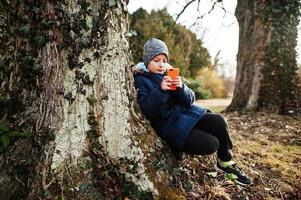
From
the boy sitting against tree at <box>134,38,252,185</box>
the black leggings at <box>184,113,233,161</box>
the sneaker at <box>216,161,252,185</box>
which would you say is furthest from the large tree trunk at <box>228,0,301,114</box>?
the boy sitting against tree at <box>134,38,252,185</box>

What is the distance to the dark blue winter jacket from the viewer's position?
321 centimetres

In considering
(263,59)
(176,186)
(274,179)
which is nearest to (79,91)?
(176,186)

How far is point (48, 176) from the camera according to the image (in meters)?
2.79

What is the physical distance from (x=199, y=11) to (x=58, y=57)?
955cm

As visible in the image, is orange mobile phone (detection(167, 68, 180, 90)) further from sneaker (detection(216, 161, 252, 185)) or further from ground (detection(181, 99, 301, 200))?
sneaker (detection(216, 161, 252, 185))

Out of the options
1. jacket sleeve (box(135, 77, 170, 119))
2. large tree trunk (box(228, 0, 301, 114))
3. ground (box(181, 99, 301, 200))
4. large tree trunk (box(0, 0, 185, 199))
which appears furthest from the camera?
large tree trunk (box(228, 0, 301, 114))

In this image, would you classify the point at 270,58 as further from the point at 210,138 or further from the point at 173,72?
the point at 173,72

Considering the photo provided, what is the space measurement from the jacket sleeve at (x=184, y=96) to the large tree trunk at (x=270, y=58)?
6840mm

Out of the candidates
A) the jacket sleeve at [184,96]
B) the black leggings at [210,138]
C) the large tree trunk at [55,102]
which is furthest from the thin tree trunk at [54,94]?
the black leggings at [210,138]

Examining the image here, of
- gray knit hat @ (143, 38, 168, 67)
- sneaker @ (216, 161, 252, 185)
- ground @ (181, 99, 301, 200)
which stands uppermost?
gray knit hat @ (143, 38, 168, 67)

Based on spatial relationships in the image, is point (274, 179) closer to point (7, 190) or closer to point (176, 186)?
point (176, 186)

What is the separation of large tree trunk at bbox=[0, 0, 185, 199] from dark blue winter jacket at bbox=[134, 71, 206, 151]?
17.9 inches

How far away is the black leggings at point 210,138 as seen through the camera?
336cm

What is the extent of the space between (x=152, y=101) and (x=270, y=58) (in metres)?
7.16
